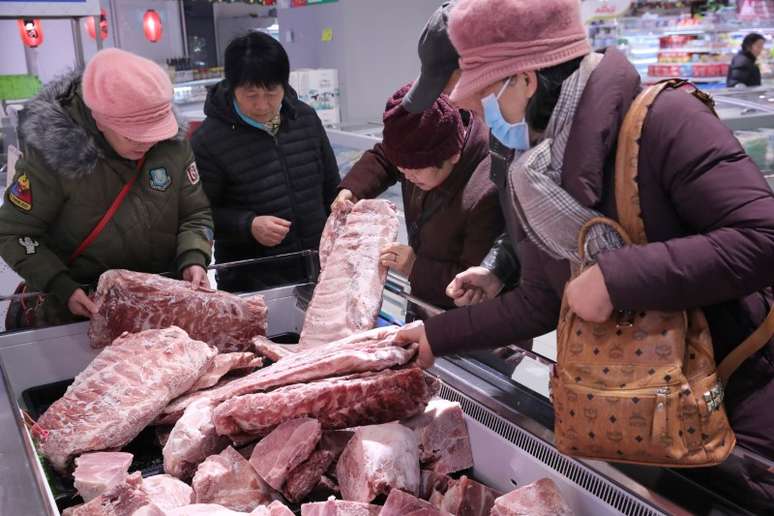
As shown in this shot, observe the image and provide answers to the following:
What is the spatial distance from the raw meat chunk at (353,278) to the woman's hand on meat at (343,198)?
4.0 inches

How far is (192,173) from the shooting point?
257cm

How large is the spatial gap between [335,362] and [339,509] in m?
0.35

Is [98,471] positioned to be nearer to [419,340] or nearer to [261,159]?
[419,340]

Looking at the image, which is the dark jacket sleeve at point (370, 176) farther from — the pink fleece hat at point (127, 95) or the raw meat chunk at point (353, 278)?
the pink fleece hat at point (127, 95)

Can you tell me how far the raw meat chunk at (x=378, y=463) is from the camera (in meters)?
1.43

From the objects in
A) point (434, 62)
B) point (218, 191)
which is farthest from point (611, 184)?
point (218, 191)

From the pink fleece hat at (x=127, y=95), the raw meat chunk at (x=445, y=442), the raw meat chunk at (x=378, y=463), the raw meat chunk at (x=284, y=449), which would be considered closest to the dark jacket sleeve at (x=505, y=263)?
the raw meat chunk at (x=445, y=442)

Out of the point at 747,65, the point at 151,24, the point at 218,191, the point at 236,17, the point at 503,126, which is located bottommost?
the point at 218,191

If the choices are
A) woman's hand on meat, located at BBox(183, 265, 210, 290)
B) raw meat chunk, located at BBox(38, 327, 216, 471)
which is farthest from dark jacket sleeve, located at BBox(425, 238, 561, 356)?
woman's hand on meat, located at BBox(183, 265, 210, 290)

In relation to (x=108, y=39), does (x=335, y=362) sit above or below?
below

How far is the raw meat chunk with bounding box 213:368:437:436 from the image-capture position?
1.58 m

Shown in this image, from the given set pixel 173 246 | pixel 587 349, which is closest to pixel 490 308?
pixel 587 349

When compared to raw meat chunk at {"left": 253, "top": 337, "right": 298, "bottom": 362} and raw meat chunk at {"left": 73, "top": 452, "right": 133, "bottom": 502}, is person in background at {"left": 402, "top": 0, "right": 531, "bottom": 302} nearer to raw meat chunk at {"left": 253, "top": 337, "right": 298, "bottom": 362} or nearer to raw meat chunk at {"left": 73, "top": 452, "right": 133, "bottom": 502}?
raw meat chunk at {"left": 253, "top": 337, "right": 298, "bottom": 362}

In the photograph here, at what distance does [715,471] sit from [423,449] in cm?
58
